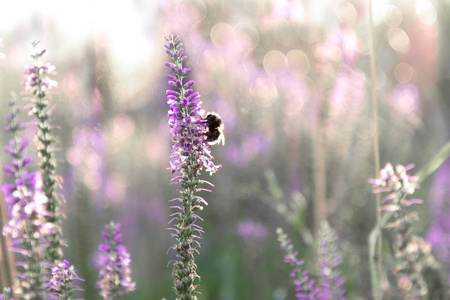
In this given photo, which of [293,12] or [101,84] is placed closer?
[101,84]

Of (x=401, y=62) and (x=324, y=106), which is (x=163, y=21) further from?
(x=401, y=62)

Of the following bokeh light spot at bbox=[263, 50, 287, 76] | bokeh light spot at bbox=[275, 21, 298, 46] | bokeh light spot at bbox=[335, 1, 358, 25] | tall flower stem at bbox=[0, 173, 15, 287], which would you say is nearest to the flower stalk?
tall flower stem at bbox=[0, 173, 15, 287]

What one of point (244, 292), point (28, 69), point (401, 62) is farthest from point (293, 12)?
point (401, 62)

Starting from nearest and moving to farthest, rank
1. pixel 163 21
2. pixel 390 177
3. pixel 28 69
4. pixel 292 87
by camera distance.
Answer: pixel 28 69 → pixel 390 177 → pixel 163 21 → pixel 292 87

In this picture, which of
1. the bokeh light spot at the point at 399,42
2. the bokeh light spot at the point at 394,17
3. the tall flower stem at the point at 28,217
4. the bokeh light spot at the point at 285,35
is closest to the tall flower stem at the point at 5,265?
the tall flower stem at the point at 28,217

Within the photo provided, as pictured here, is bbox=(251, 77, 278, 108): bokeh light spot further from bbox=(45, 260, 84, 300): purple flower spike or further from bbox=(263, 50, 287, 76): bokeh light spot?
bbox=(45, 260, 84, 300): purple flower spike

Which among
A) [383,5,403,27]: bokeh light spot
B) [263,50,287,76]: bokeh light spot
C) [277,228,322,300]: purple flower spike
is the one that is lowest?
[277,228,322,300]: purple flower spike

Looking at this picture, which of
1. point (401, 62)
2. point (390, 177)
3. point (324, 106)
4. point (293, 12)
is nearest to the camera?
point (390, 177)
